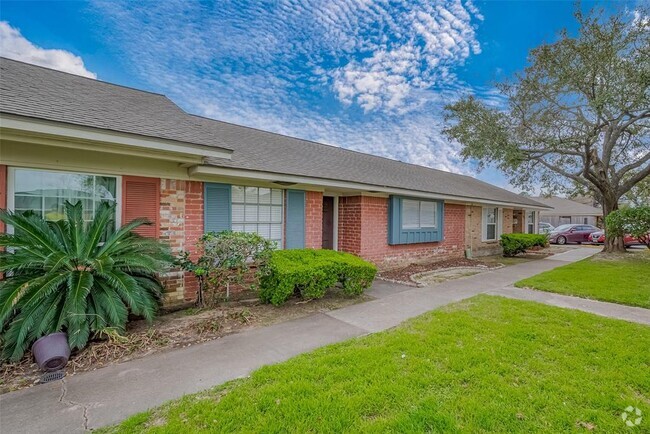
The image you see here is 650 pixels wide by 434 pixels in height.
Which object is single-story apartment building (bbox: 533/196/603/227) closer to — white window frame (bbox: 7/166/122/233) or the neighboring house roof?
the neighboring house roof

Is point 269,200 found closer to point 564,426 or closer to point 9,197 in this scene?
point 9,197

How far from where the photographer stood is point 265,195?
7223 mm

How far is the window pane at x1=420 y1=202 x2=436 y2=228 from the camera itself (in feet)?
36.2

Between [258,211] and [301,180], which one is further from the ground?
[301,180]

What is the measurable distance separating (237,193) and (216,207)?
0.62 meters

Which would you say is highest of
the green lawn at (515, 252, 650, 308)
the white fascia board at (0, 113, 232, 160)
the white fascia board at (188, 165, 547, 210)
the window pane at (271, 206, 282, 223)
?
the white fascia board at (0, 113, 232, 160)

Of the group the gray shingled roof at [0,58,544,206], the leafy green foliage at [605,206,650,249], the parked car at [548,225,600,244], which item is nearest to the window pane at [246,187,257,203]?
the gray shingled roof at [0,58,544,206]

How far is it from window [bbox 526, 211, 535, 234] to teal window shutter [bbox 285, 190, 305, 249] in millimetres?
17467

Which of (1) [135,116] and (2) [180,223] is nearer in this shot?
(1) [135,116]

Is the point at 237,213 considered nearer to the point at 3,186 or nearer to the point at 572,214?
the point at 3,186

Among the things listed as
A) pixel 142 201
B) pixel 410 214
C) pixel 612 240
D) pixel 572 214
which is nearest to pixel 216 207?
pixel 142 201

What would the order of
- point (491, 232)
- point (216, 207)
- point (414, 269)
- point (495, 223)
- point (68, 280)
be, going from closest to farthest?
point (68, 280), point (216, 207), point (414, 269), point (491, 232), point (495, 223)

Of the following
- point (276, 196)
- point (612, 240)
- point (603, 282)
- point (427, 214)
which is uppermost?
point (276, 196)

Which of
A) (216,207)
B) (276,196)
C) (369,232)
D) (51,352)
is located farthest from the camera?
(369,232)
